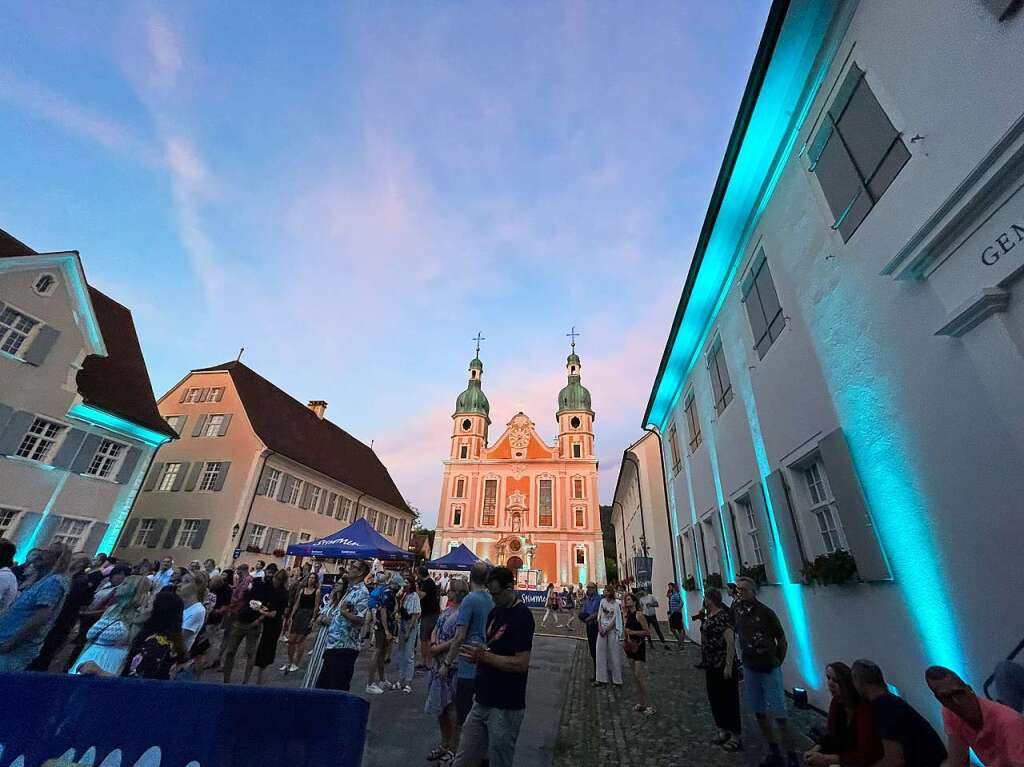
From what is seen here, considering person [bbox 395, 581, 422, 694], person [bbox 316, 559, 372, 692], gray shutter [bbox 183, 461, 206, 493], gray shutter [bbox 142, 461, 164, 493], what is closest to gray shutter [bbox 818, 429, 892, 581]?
person [bbox 316, 559, 372, 692]

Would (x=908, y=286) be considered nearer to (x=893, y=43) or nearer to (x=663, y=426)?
(x=893, y=43)

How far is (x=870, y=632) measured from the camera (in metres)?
5.09

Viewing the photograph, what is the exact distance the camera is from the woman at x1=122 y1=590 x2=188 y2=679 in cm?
383

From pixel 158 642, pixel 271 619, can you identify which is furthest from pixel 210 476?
pixel 158 642

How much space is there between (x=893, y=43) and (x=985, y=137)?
189 centimetres

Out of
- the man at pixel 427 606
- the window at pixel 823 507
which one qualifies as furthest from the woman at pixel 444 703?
the window at pixel 823 507

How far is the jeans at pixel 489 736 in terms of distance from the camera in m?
3.14

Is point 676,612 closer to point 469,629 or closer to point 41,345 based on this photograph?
point 469,629

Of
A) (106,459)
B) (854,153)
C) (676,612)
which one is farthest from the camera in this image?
(106,459)

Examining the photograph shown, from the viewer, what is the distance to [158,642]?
3889 millimetres

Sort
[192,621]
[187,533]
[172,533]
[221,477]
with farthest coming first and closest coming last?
1. [221,477]
2. [187,533]
3. [172,533]
4. [192,621]

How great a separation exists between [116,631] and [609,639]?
7.80m

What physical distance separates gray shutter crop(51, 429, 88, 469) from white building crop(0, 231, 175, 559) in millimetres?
32

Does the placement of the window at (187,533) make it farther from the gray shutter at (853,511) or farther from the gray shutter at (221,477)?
the gray shutter at (853,511)
